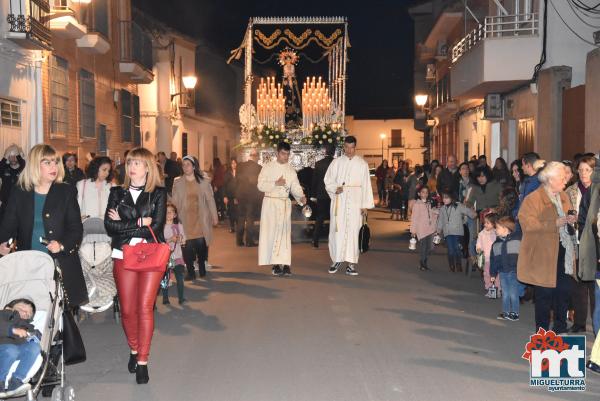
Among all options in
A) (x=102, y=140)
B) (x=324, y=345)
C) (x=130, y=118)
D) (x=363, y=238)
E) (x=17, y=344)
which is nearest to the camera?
(x=17, y=344)

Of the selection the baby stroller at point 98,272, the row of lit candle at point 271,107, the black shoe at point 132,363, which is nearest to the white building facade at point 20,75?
the row of lit candle at point 271,107

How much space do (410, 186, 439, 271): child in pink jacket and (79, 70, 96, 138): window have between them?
10.1 m

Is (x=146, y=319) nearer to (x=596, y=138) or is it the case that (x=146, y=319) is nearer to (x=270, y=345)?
(x=270, y=345)

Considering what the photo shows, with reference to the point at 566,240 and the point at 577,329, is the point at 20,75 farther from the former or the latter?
the point at 577,329

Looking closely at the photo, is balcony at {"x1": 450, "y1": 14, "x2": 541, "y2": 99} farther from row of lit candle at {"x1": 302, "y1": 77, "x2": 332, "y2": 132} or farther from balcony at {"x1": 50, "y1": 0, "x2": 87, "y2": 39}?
balcony at {"x1": 50, "y1": 0, "x2": 87, "y2": 39}

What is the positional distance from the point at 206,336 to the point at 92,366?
1.48 metres

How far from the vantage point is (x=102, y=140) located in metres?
23.0

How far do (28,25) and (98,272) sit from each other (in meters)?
8.30

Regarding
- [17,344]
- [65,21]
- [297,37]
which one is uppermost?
[297,37]

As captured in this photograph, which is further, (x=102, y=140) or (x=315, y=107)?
(x=102, y=140)

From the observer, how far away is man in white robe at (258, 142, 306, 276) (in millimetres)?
13195

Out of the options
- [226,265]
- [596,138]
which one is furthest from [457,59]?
[226,265]

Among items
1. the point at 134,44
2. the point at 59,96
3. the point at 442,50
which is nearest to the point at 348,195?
the point at 59,96

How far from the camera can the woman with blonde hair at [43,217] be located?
7016mm
